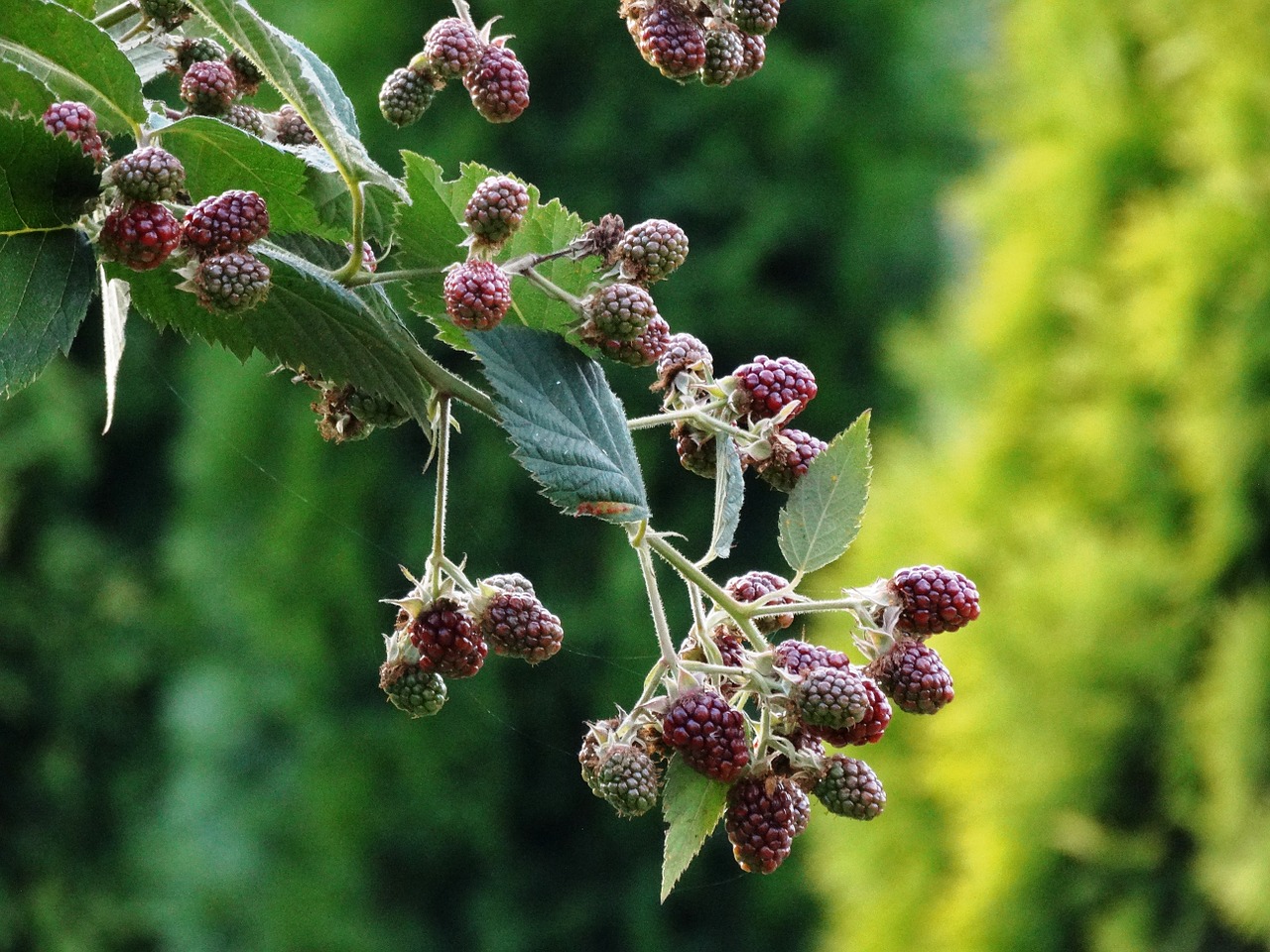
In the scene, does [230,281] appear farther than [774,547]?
No

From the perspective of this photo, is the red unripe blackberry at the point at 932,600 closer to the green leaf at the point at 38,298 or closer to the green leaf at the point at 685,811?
the green leaf at the point at 685,811

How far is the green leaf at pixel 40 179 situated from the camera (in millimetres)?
572

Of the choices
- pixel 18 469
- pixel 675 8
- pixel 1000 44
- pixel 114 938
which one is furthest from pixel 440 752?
pixel 675 8

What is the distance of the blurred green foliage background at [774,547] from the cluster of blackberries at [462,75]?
183cm

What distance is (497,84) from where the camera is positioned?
668mm

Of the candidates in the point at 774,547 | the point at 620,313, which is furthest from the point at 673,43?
the point at 774,547

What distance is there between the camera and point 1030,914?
2.73m

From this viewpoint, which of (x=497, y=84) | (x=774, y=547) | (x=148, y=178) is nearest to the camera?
(x=148, y=178)

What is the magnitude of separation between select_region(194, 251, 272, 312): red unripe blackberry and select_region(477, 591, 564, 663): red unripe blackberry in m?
0.15

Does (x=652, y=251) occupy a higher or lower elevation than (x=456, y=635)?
higher

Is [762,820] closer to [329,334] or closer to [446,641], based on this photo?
[446,641]

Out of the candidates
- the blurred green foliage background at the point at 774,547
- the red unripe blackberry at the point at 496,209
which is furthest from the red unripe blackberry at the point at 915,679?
the blurred green foliage background at the point at 774,547

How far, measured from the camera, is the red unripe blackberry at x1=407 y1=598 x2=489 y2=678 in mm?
613

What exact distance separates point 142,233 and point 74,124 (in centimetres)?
5
